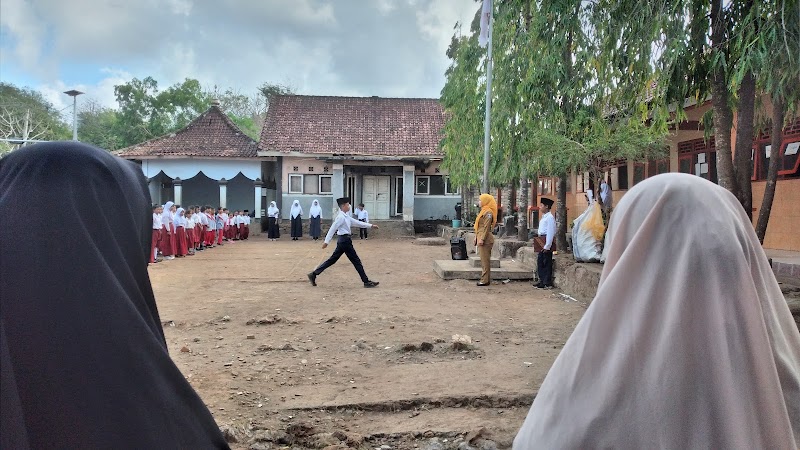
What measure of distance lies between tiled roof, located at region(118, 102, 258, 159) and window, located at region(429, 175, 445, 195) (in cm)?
713

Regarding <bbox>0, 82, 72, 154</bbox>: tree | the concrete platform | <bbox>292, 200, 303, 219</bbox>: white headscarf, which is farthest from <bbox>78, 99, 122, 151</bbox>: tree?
the concrete platform

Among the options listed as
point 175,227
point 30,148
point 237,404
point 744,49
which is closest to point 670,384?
point 30,148

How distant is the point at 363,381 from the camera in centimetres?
444

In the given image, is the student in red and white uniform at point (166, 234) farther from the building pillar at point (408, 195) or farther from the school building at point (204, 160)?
the building pillar at point (408, 195)

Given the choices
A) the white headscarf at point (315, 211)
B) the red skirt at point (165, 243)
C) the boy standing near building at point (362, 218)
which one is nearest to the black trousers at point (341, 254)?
the red skirt at point (165, 243)

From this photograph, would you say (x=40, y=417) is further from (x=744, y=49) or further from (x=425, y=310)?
(x=425, y=310)

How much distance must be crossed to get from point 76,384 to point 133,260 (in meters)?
0.35

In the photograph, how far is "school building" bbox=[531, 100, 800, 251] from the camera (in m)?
9.14

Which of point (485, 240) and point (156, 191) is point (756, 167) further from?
point (156, 191)

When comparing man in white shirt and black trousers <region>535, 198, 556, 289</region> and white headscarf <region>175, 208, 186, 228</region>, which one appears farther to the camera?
white headscarf <region>175, 208, 186, 228</region>

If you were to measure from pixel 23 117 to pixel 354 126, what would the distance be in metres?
16.7

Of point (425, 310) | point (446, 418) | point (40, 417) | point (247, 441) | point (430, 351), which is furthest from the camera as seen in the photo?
point (425, 310)

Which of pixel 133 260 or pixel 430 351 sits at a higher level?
pixel 133 260

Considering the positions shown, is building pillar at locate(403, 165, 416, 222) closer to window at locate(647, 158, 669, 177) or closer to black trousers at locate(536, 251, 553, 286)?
window at locate(647, 158, 669, 177)
